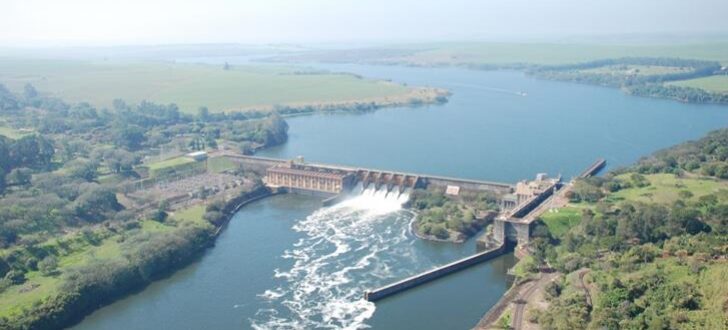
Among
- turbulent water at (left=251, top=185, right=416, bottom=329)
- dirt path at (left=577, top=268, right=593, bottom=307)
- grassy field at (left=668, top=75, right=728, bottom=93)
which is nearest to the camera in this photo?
dirt path at (left=577, top=268, right=593, bottom=307)

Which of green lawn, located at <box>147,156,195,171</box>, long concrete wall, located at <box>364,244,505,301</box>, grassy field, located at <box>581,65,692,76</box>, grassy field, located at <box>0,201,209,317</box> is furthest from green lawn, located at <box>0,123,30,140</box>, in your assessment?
grassy field, located at <box>581,65,692,76</box>

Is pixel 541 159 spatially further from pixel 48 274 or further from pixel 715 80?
pixel 715 80

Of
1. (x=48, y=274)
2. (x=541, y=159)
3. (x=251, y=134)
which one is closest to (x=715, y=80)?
(x=541, y=159)

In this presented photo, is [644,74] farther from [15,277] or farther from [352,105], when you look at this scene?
[15,277]

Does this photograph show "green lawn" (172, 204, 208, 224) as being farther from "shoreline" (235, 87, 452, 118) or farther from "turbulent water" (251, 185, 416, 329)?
"shoreline" (235, 87, 452, 118)

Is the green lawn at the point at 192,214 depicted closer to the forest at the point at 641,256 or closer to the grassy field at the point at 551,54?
the forest at the point at 641,256
